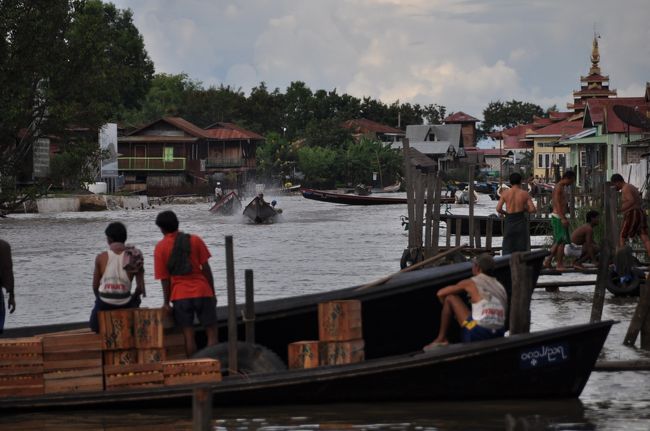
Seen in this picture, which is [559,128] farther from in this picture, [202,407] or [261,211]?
[202,407]

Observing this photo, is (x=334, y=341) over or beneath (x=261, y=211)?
over

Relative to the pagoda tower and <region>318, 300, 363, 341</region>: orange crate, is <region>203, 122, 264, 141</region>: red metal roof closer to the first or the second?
the pagoda tower

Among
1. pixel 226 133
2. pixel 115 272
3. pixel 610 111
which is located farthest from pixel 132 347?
pixel 226 133

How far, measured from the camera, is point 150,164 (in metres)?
97.1

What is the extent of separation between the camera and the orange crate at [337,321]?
1243 centimetres

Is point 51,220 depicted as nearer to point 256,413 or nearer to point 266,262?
point 266,262

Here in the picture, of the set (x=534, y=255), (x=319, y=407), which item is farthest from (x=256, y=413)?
(x=534, y=255)

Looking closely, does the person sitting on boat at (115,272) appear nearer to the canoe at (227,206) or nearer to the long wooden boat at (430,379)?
the long wooden boat at (430,379)

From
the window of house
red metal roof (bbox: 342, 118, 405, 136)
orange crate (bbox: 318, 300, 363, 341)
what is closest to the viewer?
orange crate (bbox: 318, 300, 363, 341)

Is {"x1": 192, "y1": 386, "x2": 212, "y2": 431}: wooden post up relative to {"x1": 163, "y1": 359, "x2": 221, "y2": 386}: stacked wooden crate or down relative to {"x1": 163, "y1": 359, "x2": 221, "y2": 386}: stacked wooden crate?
up

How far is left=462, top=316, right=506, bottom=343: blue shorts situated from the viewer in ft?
39.8

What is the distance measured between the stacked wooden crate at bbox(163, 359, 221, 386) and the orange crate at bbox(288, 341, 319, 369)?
87 centimetres

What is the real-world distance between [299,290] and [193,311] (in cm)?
1427

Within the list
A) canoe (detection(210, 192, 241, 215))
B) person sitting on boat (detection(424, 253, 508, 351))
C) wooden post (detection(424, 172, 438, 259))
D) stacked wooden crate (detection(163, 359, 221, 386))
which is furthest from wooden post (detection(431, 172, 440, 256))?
canoe (detection(210, 192, 241, 215))
